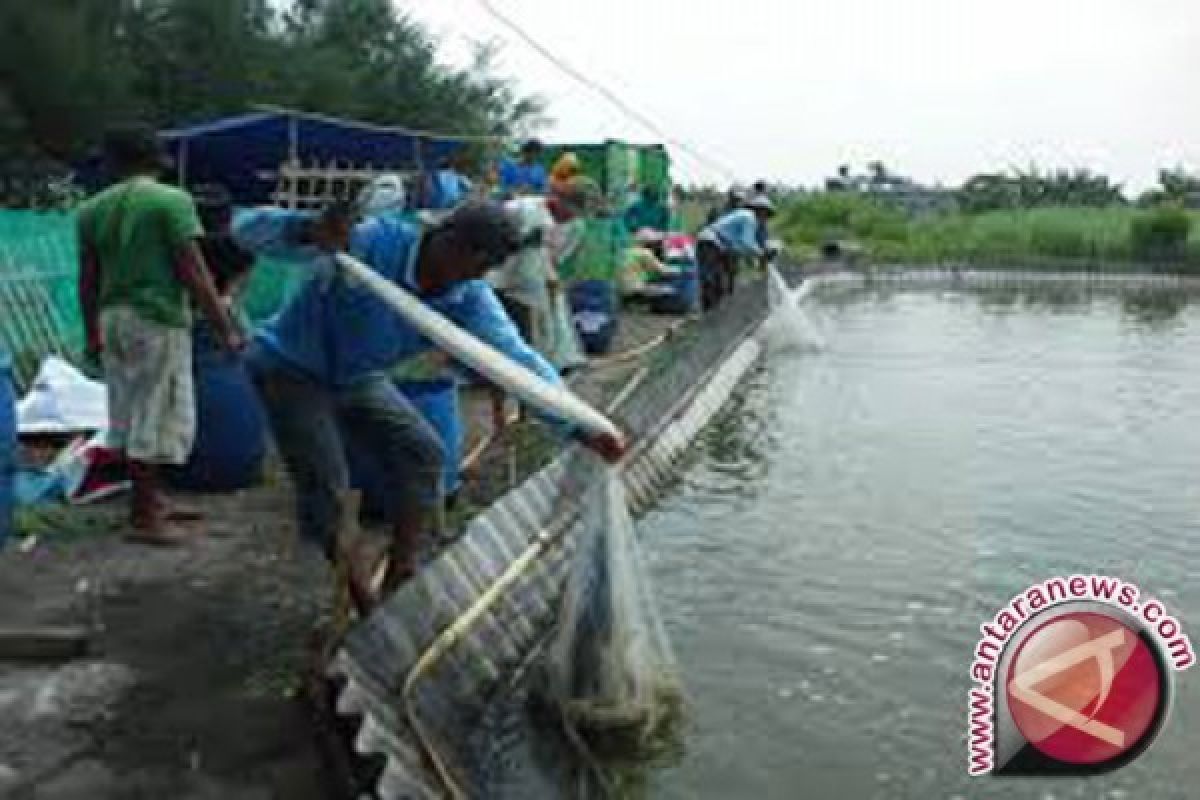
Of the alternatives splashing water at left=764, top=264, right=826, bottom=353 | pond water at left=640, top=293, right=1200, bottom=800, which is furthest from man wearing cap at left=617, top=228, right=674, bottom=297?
pond water at left=640, top=293, right=1200, bottom=800

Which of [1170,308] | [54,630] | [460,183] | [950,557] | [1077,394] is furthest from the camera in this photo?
[1170,308]

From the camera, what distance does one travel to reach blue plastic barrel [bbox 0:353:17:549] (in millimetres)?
6383

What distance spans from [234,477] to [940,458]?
6.62 meters

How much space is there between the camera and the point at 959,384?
17.9m

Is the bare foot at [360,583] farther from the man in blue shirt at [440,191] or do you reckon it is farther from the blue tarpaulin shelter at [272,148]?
the blue tarpaulin shelter at [272,148]

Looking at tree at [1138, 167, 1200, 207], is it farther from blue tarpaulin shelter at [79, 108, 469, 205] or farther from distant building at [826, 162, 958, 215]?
blue tarpaulin shelter at [79, 108, 469, 205]

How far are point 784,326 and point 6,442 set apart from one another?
15220 mm

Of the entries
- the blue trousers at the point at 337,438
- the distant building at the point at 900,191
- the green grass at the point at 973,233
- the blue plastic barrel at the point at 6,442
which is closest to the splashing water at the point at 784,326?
the blue plastic barrel at the point at 6,442

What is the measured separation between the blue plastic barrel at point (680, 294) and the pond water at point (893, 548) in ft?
5.36

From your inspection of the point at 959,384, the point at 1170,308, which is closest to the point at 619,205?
the point at 959,384

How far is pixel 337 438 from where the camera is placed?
562 centimetres

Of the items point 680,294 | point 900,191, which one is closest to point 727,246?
point 680,294

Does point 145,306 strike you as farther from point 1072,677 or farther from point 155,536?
point 1072,677

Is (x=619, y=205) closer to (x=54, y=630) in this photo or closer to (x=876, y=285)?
(x=54, y=630)
